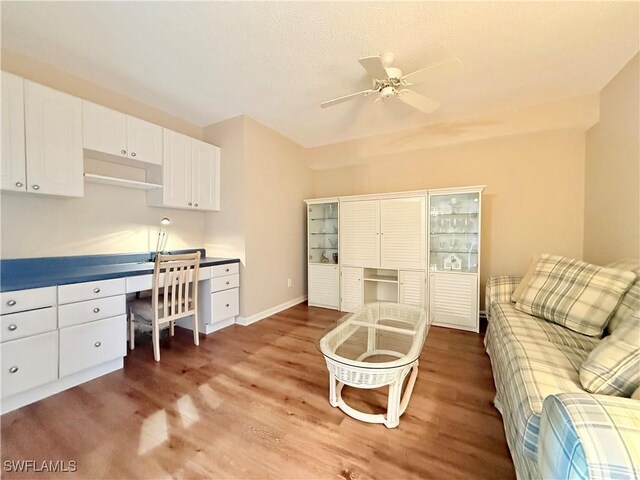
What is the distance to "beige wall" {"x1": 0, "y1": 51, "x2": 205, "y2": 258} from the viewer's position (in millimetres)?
1966

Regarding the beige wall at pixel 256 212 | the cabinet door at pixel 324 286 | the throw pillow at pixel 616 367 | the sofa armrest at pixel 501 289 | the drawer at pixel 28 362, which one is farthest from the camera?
the cabinet door at pixel 324 286

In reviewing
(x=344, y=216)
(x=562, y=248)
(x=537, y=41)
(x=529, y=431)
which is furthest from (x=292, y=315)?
(x=537, y=41)

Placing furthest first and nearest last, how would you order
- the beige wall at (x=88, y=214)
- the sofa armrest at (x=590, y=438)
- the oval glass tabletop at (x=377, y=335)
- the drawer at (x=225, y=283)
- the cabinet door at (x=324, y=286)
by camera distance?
the cabinet door at (x=324, y=286), the drawer at (x=225, y=283), the beige wall at (x=88, y=214), the oval glass tabletop at (x=377, y=335), the sofa armrest at (x=590, y=438)

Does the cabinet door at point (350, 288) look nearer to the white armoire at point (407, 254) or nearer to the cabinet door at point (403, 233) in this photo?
the white armoire at point (407, 254)

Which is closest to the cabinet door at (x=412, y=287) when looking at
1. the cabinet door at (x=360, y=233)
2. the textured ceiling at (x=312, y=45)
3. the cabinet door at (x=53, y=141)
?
the cabinet door at (x=360, y=233)

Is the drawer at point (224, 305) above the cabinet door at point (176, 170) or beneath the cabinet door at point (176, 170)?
beneath

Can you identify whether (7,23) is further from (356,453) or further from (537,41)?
(537,41)

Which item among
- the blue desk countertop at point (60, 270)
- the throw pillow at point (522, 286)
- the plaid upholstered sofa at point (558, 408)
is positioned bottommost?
the plaid upholstered sofa at point (558, 408)

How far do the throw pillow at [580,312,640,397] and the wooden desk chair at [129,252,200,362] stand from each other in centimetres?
273

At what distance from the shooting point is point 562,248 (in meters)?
2.86

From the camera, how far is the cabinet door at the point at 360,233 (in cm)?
342

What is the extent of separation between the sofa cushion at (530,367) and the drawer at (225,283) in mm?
2572

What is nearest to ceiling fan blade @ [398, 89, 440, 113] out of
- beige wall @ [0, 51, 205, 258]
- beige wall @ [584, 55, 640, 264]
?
beige wall @ [584, 55, 640, 264]

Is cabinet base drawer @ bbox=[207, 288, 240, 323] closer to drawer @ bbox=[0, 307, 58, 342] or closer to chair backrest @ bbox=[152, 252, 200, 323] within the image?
chair backrest @ bbox=[152, 252, 200, 323]
